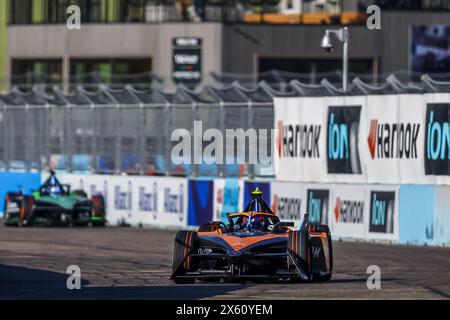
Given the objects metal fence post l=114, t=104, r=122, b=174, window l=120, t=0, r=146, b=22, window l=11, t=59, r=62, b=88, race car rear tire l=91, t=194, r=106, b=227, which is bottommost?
race car rear tire l=91, t=194, r=106, b=227

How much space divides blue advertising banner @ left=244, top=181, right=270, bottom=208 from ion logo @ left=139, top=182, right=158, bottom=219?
3655mm

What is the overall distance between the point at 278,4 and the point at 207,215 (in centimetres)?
2993

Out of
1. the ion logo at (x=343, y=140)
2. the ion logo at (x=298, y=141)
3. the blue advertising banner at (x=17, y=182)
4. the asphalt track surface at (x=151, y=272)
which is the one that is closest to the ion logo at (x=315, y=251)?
the asphalt track surface at (x=151, y=272)

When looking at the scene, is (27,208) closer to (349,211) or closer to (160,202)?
(160,202)

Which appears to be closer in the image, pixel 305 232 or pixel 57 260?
pixel 305 232

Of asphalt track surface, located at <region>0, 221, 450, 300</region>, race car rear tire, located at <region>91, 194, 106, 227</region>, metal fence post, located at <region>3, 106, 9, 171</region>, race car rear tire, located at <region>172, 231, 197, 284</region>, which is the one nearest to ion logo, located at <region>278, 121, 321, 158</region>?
asphalt track surface, located at <region>0, 221, 450, 300</region>

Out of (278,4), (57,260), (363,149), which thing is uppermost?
(278,4)

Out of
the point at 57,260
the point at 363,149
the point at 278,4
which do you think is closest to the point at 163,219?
the point at 363,149

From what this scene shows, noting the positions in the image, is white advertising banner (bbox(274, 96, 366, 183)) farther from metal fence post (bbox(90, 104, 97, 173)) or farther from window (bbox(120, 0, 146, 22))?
window (bbox(120, 0, 146, 22))

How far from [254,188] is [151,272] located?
9.58 m

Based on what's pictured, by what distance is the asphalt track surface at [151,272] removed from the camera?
15477mm

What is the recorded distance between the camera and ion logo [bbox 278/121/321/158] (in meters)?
27.8
